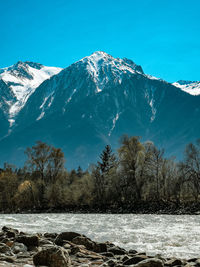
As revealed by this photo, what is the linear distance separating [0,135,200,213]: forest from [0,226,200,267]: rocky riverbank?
113ft

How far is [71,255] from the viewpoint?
13461 millimetres

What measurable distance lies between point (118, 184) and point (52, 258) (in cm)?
4930

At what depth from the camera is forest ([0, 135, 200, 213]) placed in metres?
54.3

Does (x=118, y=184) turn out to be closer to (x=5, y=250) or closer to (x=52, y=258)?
(x=5, y=250)

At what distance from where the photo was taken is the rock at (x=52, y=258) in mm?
10555

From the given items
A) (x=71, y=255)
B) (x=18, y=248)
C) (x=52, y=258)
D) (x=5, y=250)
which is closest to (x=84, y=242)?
(x=71, y=255)

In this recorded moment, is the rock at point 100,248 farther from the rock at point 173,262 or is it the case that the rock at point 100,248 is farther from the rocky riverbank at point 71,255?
the rock at point 173,262

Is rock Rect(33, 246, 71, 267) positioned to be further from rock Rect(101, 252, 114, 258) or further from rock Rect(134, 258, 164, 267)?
rock Rect(101, 252, 114, 258)

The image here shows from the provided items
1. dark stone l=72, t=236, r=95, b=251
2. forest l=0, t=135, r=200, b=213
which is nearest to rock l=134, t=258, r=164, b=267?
dark stone l=72, t=236, r=95, b=251

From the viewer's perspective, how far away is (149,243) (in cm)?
1775

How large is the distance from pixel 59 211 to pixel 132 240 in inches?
1610

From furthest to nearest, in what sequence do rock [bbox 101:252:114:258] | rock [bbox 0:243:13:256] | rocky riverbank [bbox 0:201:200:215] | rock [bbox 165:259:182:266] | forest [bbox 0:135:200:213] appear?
1. forest [bbox 0:135:200:213]
2. rocky riverbank [bbox 0:201:200:215]
3. rock [bbox 101:252:114:258]
4. rock [bbox 0:243:13:256]
5. rock [bbox 165:259:182:266]

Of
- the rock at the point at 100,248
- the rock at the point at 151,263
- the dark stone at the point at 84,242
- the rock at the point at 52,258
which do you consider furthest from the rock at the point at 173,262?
the dark stone at the point at 84,242

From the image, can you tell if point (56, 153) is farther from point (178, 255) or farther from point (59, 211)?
point (178, 255)
